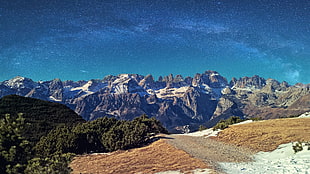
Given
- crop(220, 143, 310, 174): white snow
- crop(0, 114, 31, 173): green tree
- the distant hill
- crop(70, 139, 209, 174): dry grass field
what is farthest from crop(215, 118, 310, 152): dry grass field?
the distant hill

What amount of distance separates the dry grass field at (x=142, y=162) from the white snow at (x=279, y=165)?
8.18 feet

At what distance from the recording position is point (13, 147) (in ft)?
26.3

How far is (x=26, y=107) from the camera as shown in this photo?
58656 mm

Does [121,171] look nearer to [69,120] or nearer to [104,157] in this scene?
[104,157]

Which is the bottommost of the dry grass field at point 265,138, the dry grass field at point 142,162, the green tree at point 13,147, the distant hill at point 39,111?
the dry grass field at point 142,162

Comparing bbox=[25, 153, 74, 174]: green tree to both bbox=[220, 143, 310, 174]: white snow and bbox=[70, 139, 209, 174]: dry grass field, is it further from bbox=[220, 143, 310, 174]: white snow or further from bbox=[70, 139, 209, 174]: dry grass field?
bbox=[220, 143, 310, 174]: white snow

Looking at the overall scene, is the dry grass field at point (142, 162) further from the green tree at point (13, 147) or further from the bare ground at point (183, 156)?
the green tree at point (13, 147)

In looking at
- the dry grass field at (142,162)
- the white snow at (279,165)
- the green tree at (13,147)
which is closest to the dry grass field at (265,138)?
the white snow at (279,165)

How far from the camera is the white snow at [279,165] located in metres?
14.0

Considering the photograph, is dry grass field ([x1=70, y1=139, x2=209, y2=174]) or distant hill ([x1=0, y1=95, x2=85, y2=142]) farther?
distant hill ([x1=0, y1=95, x2=85, y2=142])

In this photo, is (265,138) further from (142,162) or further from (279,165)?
(142,162)

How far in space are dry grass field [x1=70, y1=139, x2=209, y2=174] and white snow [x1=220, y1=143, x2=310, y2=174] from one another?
2493 mm

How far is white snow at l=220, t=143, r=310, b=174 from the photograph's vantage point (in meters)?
14.0

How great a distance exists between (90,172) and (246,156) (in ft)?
45.7
